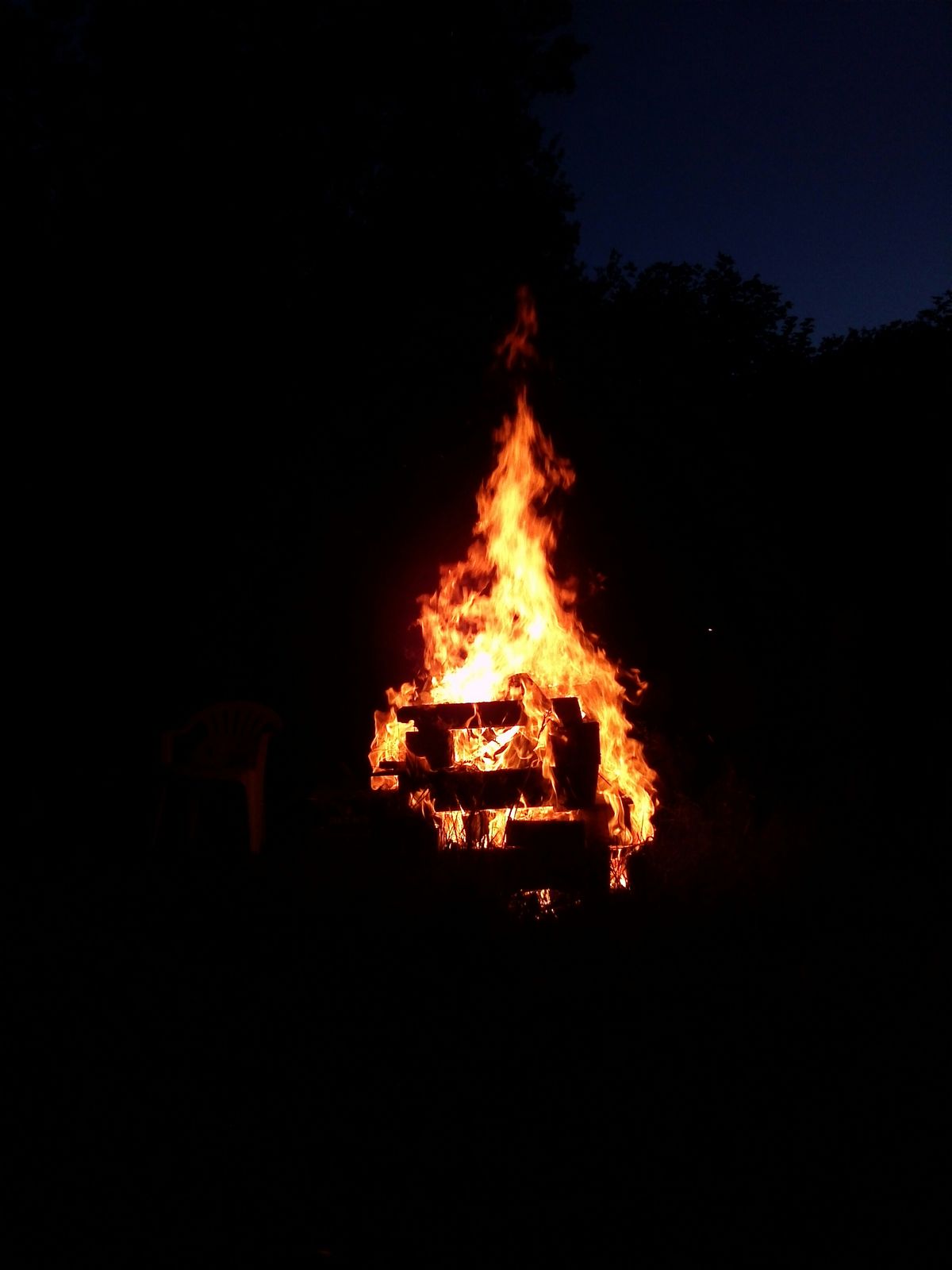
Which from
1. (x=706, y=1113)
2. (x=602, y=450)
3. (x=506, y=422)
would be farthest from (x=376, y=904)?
(x=602, y=450)

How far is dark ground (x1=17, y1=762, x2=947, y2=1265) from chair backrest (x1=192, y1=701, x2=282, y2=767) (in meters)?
1.95

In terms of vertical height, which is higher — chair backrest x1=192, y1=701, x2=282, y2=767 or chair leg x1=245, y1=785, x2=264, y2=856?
chair backrest x1=192, y1=701, x2=282, y2=767

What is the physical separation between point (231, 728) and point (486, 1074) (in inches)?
160

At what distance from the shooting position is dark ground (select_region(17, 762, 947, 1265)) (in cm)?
223

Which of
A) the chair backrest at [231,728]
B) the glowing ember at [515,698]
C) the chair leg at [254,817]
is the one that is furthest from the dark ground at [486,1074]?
the chair backrest at [231,728]

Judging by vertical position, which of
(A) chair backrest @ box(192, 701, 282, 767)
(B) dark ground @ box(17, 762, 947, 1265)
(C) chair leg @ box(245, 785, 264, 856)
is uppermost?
(A) chair backrest @ box(192, 701, 282, 767)

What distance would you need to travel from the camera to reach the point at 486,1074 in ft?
9.35

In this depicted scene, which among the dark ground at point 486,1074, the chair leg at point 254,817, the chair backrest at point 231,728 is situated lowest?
the dark ground at point 486,1074

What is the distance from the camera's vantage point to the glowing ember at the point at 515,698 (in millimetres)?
4723

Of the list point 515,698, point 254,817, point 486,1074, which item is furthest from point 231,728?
point 486,1074

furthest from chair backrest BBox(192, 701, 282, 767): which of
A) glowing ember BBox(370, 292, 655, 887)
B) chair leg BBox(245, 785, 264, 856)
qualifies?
glowing ember BBox(370, 292, 655, 887)

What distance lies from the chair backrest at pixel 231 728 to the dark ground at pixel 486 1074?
77.0 inches

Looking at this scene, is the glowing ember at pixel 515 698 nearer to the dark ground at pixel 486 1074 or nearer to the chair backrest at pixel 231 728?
the dark ground at pixel 486 1074

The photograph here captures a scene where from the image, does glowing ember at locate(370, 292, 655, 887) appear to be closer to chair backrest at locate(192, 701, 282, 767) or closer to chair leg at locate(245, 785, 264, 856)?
chair leg at locate(245, 785, 264, 856)
